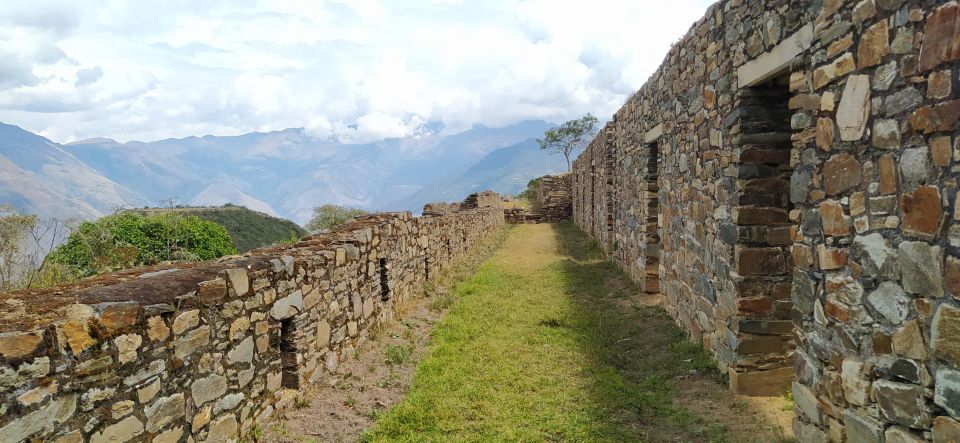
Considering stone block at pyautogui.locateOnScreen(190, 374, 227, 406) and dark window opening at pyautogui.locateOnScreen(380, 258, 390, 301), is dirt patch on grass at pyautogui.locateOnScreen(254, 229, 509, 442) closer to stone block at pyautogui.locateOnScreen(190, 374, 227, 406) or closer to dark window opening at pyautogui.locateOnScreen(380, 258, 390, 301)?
dark window opening at pyautogui.locateOnScreen(380, 258, 390, 301)

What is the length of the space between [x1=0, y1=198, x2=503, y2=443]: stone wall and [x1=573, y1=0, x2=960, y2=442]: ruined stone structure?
12.4ft

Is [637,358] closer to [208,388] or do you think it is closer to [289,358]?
[289,358]

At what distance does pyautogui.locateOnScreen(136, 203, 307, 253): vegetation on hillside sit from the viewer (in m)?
28.6

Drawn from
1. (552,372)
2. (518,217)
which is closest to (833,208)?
(552,372)

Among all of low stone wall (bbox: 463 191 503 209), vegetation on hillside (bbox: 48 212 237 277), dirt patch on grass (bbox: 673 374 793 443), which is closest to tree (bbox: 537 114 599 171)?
low stone wall (bbox: 463 191 503 209)

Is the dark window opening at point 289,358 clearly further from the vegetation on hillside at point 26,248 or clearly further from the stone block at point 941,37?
the stone block at point 941,37

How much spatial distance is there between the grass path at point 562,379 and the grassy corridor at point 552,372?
1cm

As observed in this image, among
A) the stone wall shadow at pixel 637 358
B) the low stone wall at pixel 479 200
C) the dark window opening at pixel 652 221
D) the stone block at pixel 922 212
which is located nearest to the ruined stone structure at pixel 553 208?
the low stone wall at pixel 479 200

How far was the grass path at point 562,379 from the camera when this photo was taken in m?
4.14

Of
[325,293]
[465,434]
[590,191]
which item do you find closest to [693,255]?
[465,434]

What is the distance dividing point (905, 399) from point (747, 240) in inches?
98.3

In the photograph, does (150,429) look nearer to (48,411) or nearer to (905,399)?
(48,411)

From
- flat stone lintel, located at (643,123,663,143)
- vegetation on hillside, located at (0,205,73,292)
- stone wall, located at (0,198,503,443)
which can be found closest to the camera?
stone wall, located at (0,198,503,443)

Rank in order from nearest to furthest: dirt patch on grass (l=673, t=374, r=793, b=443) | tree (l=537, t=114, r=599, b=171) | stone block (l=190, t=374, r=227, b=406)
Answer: stone block (l=190, t=374, r=227, b=406), dirt patch on grass (l=673, t=374, r=793, b=443), tree (l=537, t=114, r=599, b=171)
